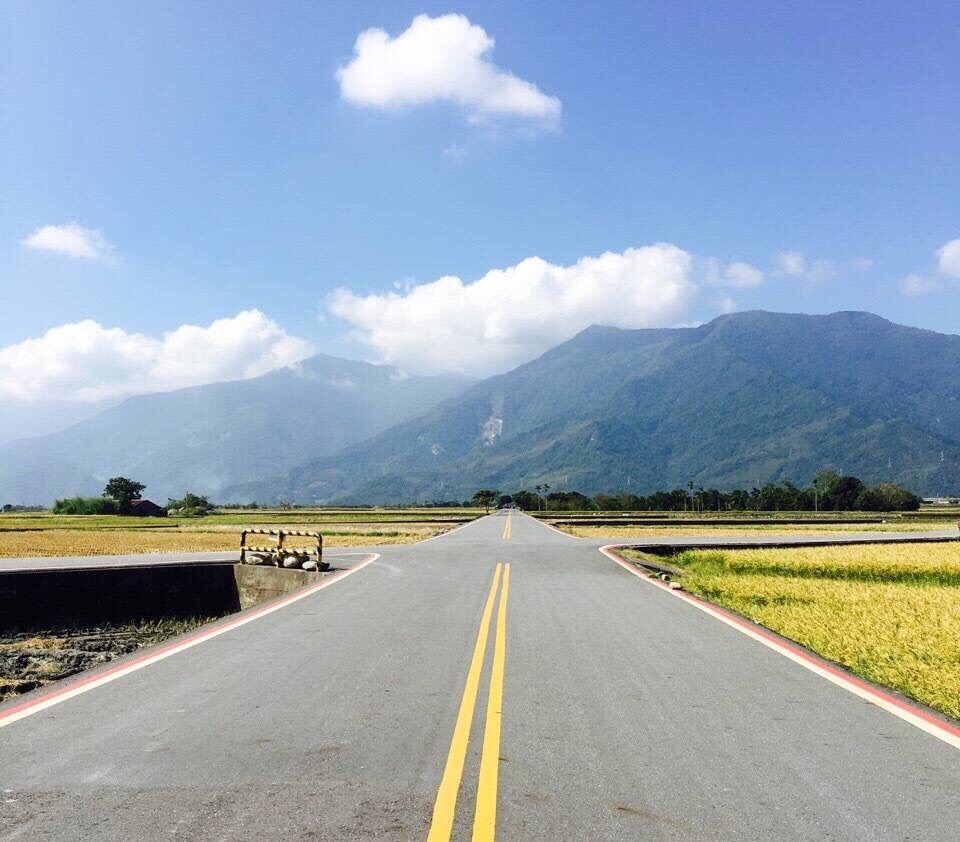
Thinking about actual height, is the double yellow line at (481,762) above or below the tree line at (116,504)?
above

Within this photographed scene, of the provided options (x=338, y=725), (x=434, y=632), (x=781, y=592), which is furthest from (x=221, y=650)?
(x=781, y=592)

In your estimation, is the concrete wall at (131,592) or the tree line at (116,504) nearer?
the concrete wall at (131,592)

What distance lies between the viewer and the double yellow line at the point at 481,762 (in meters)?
4.15

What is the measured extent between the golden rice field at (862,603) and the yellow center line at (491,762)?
4.19m

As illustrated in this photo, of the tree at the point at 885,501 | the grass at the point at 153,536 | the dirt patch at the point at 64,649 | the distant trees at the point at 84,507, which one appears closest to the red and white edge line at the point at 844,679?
the dirt patch at the point at 64,649

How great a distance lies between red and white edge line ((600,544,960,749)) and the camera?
6.30m

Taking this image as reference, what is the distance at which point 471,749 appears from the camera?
5.47m

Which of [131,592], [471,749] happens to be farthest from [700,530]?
[471,749]

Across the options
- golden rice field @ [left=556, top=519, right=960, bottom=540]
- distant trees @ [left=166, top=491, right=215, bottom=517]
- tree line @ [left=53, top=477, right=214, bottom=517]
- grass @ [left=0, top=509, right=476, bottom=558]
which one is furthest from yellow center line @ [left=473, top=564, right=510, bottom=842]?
distant trees @ [left=166, top=491, right=215, bottom=517]

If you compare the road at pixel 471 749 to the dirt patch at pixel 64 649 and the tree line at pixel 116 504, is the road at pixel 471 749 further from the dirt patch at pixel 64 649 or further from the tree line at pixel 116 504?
the tree line at pixel 116 504

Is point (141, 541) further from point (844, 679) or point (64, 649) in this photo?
point (844, 679)

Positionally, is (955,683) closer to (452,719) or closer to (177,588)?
(452,719)

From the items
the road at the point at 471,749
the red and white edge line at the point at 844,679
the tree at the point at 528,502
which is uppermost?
the road at the point at 471,749

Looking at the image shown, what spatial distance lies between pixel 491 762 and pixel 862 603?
12226 mm
